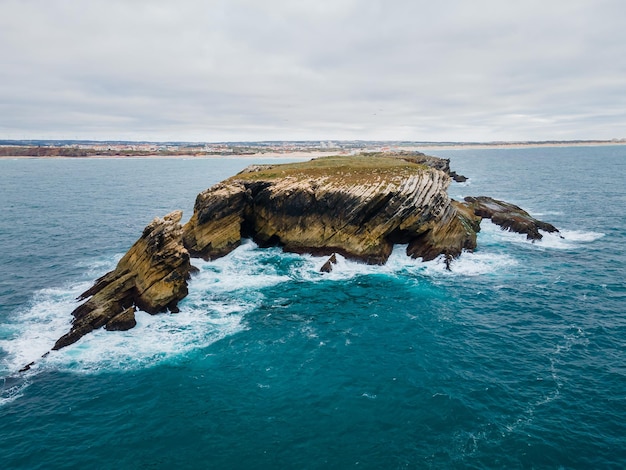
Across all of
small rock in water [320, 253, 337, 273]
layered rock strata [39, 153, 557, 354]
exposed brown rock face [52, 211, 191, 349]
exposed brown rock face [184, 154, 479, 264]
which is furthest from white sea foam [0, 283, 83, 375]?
small rock in water [320, 253, 337, 273]

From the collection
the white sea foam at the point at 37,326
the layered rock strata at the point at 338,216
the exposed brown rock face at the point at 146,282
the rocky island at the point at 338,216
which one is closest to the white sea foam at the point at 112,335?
the white sea foam at the point at 37,326

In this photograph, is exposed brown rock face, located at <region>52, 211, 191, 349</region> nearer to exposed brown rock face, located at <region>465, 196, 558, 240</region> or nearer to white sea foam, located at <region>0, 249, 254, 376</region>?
white sea foam, located at <region>0, 249, 254, 376</region>

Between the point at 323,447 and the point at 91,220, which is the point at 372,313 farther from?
the point at 91,220

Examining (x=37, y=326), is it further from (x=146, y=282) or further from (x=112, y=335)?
(x=146, y=282)

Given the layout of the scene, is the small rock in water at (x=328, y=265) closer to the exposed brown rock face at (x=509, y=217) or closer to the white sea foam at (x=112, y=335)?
the white sea foam at (x=112, y=335)

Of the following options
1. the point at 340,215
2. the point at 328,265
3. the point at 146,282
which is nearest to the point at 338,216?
the point at 340,215

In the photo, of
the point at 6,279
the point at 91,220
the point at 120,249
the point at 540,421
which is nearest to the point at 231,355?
the point at 540,421
